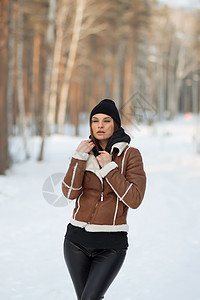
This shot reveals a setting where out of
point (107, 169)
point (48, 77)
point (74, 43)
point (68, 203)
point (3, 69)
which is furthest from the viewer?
point (74, 43)

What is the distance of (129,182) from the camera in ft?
7.79

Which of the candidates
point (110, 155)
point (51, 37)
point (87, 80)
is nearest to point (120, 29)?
point (87, 80)

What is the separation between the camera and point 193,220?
24.5 ft

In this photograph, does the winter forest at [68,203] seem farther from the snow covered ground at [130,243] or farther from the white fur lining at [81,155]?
the white fur lining at [81,155]

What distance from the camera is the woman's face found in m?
2.53

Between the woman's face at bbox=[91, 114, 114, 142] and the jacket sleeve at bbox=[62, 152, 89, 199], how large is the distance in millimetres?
162

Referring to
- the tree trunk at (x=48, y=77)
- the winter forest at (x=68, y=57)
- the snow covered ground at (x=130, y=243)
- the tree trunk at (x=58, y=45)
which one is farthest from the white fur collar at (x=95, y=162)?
the tree trunk at (x=58, y=45)

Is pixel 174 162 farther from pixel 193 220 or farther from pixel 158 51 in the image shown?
pixel 158 51

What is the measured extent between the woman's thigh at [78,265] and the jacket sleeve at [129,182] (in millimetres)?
435

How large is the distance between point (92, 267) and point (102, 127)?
2.78 feet

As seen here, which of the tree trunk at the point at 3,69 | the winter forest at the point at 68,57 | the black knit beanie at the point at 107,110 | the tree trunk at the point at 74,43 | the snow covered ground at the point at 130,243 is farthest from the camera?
the tree trunk at the point at 74,43

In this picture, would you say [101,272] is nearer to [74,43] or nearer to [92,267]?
[92,267]

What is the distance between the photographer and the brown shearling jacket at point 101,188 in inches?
94.7

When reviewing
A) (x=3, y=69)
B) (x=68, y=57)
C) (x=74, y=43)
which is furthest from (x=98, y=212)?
(x=68, y=57)
